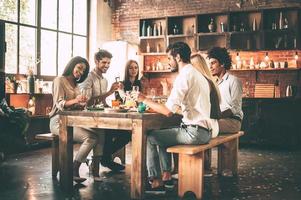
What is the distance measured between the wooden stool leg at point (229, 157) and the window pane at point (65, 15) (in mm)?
4947

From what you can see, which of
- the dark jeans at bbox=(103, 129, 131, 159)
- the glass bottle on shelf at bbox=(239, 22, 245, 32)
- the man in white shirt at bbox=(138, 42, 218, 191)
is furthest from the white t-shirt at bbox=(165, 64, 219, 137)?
the glass bottle on shelf at bbox=(239, 22, 245, 32)

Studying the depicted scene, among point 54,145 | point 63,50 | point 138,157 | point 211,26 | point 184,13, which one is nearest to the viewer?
point 138,157

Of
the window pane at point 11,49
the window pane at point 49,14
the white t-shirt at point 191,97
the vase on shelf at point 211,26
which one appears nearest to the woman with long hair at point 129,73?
the white t-shirt at point 191,97

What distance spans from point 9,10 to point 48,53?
1.23 meters

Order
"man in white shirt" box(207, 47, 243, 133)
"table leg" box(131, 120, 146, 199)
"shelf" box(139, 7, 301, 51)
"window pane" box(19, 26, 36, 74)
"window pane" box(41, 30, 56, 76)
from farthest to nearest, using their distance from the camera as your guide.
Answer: "shelf" box(139, 7, 301, 51), "window pane" box(41, 30, 56, 76), "window pane" box(19, 26, 36, 74), "man in white shirt" box(207, 47, 243, 133), "table leg" box(131, 120, 146, 199)

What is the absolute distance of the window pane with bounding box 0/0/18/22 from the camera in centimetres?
742

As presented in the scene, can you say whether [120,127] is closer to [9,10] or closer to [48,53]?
[9,10]

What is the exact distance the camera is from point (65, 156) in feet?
13.9

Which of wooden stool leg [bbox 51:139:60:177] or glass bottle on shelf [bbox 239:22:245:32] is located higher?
glass bottle on shelf [bbox 239:22:245:32]

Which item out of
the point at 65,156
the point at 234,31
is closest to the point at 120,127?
the point at 65,156

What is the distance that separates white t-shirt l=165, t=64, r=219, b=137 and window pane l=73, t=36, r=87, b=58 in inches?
221

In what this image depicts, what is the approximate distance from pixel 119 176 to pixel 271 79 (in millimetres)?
4748

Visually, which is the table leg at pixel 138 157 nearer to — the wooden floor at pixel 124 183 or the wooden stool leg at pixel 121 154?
the wooden floor at pixel 124 183

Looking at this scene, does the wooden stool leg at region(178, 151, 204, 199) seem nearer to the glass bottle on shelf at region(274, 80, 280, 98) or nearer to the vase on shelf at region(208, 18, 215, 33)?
the glass bottle on shelf at region(274, 80, 280, 98)
